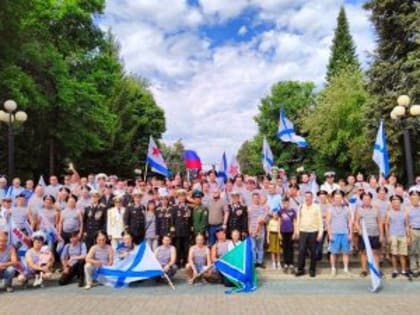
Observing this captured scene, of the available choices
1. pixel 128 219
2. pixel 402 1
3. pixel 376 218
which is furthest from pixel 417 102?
pixel 128 219

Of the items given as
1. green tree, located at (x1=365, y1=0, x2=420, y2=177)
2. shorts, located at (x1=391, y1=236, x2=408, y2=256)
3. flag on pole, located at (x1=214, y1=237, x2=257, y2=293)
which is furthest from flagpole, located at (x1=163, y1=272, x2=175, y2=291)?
green tree, located at (x1=365, y1=0, x2=420, y2=177)

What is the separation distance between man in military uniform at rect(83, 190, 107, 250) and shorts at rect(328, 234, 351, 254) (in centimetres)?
531

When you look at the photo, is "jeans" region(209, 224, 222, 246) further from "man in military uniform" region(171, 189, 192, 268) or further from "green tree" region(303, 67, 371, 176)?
"green tree" region(303, 67, 371, 176)

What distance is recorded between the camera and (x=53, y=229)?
12367mm

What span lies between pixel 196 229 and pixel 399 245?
457 centimetres

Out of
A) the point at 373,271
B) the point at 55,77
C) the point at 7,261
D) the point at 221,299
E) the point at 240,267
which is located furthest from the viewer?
the point at 55,77

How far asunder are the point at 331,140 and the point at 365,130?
17001 mm

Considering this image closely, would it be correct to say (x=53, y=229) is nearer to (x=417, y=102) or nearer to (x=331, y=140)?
(x=417, y=102)

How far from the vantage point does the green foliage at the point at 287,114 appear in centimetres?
6016

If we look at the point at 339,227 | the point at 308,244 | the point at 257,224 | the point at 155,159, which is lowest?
the point at 308,244

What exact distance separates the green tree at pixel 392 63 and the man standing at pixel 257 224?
15340mm

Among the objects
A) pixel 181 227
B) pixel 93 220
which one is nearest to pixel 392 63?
pixel 181 227

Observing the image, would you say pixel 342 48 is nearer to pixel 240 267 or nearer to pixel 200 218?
pixel 200 218

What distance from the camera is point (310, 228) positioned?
11.8 m
